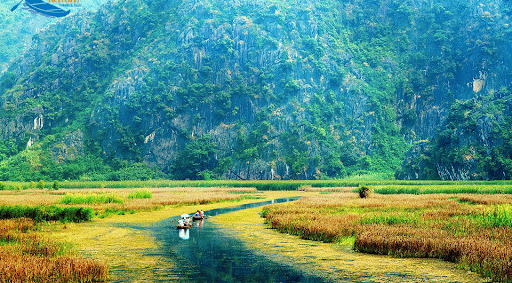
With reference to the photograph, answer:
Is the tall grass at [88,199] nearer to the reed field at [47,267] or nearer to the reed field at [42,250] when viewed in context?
the reed field at [42,250]

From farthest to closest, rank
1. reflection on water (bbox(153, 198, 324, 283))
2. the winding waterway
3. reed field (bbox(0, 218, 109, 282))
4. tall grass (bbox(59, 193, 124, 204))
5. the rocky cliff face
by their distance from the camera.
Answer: the rocky cliff face < tall grass (bbox(59, 193, 124, 204)) < reflection on water (bbox(153, 198, 324, 283)) < the winding waterway < reed field (bbox(0, 218, 109, 282))

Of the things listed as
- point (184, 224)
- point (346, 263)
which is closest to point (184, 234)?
point (184, 224)

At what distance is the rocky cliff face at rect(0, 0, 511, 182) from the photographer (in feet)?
419

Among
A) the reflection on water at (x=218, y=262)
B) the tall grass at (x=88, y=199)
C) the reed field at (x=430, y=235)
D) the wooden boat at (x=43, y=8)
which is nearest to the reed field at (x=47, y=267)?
the reflection on water at (x=218, y=262)

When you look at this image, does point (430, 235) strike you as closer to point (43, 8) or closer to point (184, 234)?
point (184, 234)

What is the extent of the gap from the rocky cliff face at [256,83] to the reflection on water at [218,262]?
96.4 metres

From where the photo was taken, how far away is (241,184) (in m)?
95.3

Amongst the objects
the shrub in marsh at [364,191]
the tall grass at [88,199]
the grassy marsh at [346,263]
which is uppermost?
the shrub in marsh at [364,191]

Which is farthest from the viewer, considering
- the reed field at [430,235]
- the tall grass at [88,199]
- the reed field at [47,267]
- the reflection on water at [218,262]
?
the tall grass at [88,199]

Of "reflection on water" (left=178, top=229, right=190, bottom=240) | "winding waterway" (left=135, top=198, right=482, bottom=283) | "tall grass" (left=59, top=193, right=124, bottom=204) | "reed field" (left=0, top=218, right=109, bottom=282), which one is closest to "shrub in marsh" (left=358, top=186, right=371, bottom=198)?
"tall grass" (left=59, top=193, right=124, bottom=204)

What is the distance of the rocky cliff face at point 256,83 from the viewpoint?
128 m

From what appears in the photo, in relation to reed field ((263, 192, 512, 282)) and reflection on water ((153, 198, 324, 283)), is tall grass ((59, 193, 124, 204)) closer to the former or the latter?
reed field ((263, 192, 512, 282))

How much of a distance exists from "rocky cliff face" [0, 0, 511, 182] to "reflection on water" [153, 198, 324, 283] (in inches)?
3797

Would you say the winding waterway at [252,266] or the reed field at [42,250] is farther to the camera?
the winding waterway at [252,266]
